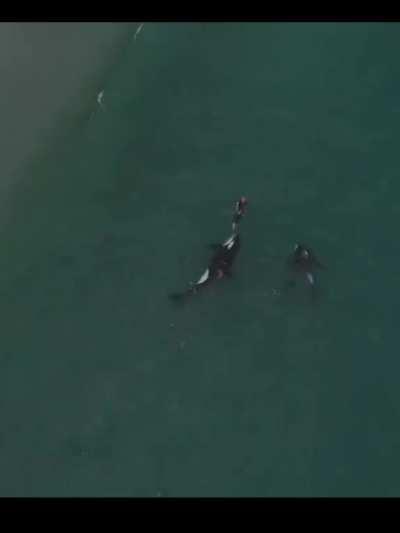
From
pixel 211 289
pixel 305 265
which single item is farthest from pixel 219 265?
pixel 305 265

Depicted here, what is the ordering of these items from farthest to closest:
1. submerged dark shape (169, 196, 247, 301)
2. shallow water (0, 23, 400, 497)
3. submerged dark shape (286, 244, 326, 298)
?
submerged dark shape (286, 244, 326, 298)
submerged dark shape (169, 196, 247, 301)
shallow water (0, 23, 400, 497)

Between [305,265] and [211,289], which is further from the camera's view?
[305,265]

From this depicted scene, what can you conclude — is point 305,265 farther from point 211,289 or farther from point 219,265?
point 211,289

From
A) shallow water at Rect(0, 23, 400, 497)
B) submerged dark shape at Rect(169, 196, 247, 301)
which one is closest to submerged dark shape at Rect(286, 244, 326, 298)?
shallow water at Rect(0, 23, 400, 497)

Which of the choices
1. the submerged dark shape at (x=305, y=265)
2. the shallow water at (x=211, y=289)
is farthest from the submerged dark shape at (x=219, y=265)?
the submerged dark shape at (x=305, y=265)

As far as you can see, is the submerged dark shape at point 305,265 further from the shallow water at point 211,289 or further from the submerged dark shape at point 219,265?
the submerged dark shape at point 219,265

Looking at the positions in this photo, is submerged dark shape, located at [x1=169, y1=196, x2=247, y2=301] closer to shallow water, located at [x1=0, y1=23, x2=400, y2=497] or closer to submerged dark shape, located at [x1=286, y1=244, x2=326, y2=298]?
shallow water, located at [x1=0, y1=23, x2=400, y2=497]

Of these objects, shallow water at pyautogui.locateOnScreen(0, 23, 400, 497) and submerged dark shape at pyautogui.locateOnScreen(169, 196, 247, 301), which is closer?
shallow water at pyautogui.locateOnScreen(0, 23, 400, 497)

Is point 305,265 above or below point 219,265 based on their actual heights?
above
